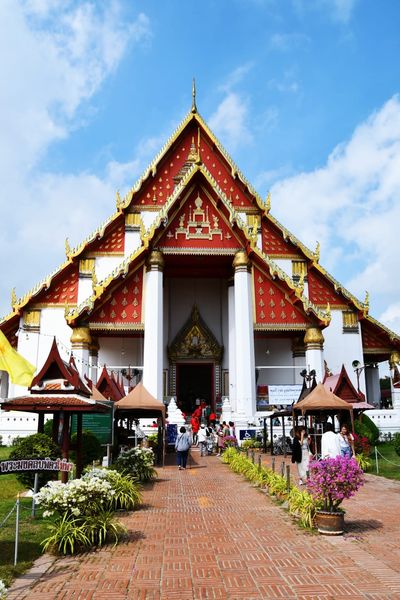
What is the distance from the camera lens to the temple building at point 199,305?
21.0 m

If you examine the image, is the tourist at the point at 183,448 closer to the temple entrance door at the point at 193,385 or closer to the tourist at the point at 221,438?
the tourist at the point at 221,438

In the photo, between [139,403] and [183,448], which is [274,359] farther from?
[139,403]

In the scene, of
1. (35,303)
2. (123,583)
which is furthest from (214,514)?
(35,303)

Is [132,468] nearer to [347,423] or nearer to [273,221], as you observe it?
[347,423]

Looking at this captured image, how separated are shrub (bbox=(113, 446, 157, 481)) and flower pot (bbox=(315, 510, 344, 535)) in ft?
16.4

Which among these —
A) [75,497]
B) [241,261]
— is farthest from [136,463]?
[241,261]

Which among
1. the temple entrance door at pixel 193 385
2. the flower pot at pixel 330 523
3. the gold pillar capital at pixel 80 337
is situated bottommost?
the flower pot at pixel 330 523

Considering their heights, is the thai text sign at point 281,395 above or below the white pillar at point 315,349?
below

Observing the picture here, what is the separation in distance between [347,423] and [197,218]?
10211 mm

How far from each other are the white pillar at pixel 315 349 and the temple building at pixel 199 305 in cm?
5

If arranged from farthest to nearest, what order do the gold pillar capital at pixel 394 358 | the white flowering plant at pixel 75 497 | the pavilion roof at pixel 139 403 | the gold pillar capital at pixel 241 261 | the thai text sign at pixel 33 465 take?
the gold pillar capital at pixel 394 358, the gold pillar capital at pixel 241 261, the pavilion roof at pixel 139 403, the white flowering plant at pixel 75 497, the thai text sign at pixel 33 465

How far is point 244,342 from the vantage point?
21047mm

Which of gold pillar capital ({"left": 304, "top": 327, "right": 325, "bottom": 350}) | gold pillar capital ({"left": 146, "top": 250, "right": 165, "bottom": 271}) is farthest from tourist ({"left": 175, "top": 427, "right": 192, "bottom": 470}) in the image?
gold pillar capital ({"left": 304, "top": 327, "right": 325, "bottom": 350})

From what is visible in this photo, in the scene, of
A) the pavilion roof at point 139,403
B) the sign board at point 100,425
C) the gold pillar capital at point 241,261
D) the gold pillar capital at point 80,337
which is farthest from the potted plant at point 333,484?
the gold pillar capital at point 241,261
